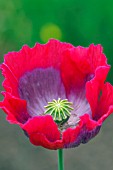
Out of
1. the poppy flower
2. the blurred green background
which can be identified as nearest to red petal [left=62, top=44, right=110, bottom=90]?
the poppy flower

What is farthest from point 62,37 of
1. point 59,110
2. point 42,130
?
point 42,130

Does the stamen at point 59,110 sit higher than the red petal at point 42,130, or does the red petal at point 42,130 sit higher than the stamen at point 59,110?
the stamen at point 59,110

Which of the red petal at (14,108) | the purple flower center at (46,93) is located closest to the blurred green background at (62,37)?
the purple flower center at (46,93)

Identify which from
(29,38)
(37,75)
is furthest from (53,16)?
(37,75)

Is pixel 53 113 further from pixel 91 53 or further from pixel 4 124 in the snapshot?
pixel 4 124

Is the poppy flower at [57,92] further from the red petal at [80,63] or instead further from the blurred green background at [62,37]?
the blurred green background at [62,37]

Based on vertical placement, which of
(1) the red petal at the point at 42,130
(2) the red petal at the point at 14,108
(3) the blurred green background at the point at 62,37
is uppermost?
(3) the blurred green background at the point at 62,37
